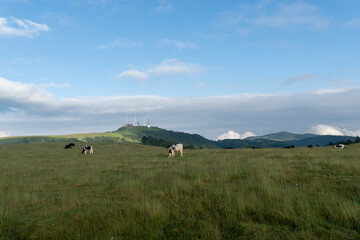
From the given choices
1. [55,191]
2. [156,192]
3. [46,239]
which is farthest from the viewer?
[55,191]

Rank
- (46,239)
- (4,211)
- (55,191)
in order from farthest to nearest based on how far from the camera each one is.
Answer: (55,191)
(4,211)
(46,239)

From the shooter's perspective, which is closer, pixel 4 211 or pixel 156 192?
pixel 4 211

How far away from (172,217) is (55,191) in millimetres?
7835

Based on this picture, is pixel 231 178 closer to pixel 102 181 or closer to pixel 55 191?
pixel 102 181

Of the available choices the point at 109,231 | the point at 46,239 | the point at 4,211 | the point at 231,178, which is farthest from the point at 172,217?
the point at 231,178

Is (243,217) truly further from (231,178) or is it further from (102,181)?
(102,181)

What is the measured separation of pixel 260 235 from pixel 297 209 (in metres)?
2.21

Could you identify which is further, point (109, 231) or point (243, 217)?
point (243, 217)

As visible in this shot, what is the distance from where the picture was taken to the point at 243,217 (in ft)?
23.4

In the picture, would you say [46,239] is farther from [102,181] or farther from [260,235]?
[102,181]

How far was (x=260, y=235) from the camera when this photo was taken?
19.4 ft

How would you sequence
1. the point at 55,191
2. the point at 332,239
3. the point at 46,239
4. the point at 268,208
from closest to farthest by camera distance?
the point at 332,239
the point at 46,239
the point at 268,208
the point at 55,191

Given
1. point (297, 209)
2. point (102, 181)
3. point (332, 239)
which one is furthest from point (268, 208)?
point (102, 181)

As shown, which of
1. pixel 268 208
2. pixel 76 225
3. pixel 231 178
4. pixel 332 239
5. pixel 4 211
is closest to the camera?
pixel 332 239
